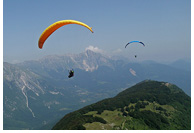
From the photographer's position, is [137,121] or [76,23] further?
[137,121]

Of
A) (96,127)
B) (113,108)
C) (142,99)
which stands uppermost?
(142,99)

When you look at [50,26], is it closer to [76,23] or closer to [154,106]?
[76,23]

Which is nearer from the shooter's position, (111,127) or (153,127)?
(111,127)

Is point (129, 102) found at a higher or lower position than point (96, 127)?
higher

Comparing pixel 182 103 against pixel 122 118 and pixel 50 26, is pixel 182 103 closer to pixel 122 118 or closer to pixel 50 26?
pixel 122 118

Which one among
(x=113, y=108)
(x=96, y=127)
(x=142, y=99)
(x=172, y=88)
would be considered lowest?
(x=96, y=127)

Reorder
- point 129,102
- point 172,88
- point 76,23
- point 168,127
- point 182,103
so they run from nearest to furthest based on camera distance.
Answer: point 76,23 < point 168,127 < point 129,102 < point 182,103 < point 172,88

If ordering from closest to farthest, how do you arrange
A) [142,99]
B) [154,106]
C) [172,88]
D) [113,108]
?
1. [113,108]
2. [154,106]
3. [142,99]
4. [172,88]

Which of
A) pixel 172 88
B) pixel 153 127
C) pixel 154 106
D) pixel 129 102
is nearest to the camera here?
pixel 153 127

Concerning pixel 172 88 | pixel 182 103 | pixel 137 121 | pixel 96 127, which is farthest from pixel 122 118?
pixel 172 88

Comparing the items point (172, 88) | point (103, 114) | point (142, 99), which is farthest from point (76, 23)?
point (172, 88)
